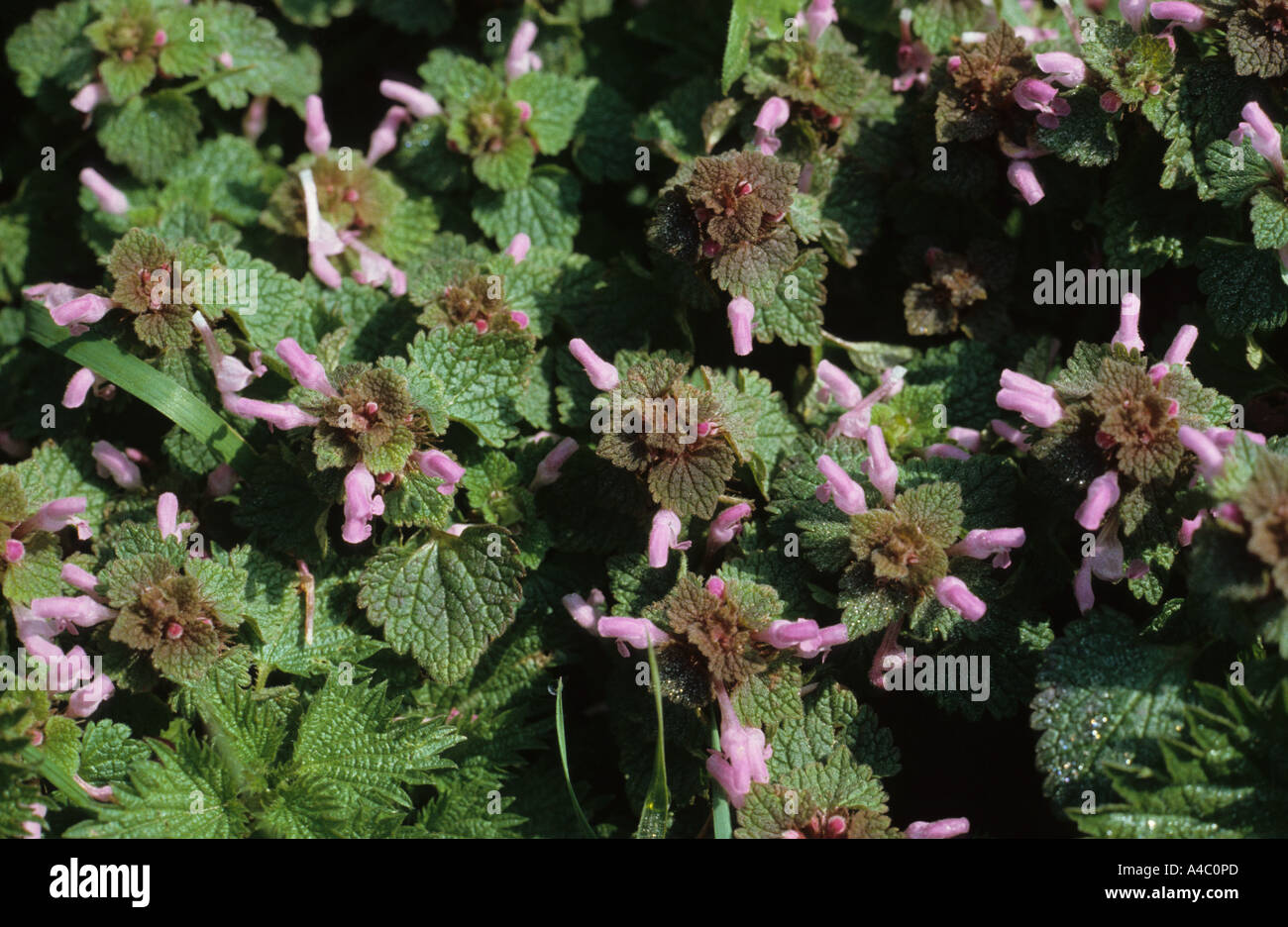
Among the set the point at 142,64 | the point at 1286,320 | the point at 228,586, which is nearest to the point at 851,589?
the point at 1286,320

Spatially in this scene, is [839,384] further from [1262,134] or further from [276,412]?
[276,412]

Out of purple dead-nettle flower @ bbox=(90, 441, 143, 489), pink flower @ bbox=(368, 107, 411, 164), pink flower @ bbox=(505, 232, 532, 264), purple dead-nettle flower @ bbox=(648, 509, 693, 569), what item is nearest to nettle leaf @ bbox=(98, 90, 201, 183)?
pink flower @ bbox=(368, 107, 411, 164)

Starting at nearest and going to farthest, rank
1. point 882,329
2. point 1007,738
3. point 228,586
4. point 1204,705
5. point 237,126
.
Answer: point 1204,705 < point 228,586 < point 1007,738 < point 882,329 < point 237,126

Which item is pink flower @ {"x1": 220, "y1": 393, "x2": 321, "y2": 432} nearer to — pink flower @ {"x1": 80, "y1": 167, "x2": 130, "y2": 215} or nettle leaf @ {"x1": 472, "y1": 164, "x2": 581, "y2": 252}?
nettle leaf @ {"x1": 472, "y1": 164, "x2": 581, "y2": 252}

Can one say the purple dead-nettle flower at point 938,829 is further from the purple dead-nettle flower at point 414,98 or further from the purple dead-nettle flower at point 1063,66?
the purple dead-nettle flower at point 414,98

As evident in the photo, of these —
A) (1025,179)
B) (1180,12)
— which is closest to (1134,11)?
(1180,12)
